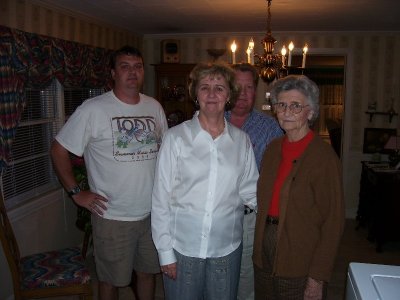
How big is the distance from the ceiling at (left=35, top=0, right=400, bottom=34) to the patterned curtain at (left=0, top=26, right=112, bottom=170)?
1.29 feet

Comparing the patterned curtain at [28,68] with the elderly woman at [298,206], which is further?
the patterned curtain at [28,68]

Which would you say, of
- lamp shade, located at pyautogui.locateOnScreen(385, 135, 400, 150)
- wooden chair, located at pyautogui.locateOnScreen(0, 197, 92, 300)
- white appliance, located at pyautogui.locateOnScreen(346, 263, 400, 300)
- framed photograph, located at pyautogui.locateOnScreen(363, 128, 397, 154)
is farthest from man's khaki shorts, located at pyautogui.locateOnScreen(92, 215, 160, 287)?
framed photograph, located at pyautogui.locateOnScreen(363, 128, 397, 154)

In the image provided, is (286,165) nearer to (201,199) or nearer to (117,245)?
(201,199)

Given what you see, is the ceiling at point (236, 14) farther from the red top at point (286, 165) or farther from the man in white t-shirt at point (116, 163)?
the red top at point (286, 165)

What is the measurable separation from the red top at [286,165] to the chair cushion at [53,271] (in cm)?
127

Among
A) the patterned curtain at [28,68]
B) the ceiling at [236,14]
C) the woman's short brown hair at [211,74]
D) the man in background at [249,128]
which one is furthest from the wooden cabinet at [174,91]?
the woman's short brown hair at [211,74]

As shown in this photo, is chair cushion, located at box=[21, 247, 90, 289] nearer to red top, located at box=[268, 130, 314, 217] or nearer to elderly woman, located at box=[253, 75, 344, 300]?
elderly woman, located at box=[253, 75, 344, 300]

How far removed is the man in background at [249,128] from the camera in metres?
1.92

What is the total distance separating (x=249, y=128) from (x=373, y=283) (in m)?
1.17

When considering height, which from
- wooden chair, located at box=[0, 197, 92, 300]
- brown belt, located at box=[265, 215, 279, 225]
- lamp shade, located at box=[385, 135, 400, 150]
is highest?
lamp shade, located at box=[385, 135, 400, 150]

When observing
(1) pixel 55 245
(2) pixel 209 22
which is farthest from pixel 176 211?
(2) pixel 209 22

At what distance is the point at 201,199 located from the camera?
153 centimetres

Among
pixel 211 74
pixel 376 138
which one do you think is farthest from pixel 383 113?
pixel 211 74

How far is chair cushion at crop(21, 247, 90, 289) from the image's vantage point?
213 cm
